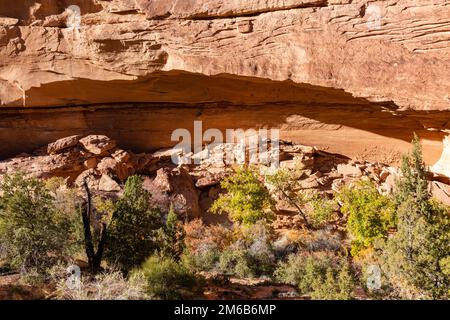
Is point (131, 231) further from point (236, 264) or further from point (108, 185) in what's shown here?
point (108, 185)

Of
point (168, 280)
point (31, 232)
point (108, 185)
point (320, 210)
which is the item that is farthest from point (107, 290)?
point (320, 210)

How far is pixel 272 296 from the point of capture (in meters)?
9.12

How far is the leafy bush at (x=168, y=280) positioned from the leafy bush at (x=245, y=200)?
5565mm

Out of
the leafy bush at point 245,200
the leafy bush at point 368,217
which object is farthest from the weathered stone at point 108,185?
the leafy bush at point 368,217

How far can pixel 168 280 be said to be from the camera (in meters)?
8.33

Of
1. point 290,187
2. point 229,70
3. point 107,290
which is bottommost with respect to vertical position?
point 107,290

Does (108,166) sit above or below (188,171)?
above

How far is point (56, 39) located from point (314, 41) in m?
8.98

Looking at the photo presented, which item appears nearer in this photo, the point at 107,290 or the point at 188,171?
the point at 107,290

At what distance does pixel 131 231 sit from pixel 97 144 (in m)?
7.18

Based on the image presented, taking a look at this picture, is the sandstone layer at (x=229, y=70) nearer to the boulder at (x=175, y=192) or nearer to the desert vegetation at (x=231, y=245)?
the boulder at (x=175, y=192)

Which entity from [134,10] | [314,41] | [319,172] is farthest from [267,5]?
[319,172]

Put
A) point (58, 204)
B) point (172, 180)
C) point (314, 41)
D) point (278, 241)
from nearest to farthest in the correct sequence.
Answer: point (314, 41) → point (58, 204) → point (278, 241) → point (172, 180)

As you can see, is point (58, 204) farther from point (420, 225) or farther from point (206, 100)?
point (420, 225)
